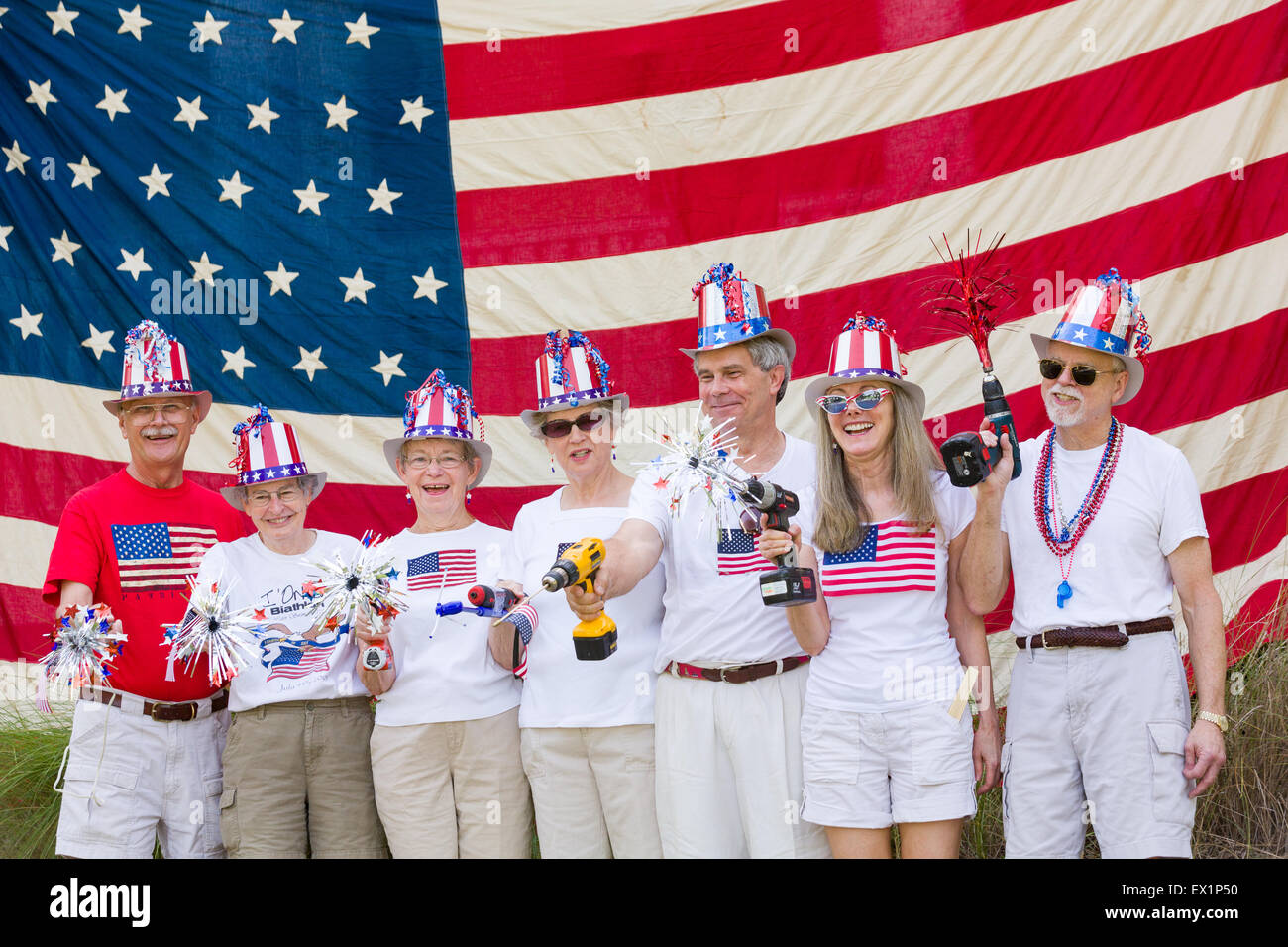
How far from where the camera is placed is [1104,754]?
3.35 meters

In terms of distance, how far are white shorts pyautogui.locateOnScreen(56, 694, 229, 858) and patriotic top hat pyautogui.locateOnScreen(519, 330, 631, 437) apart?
1.67 meters

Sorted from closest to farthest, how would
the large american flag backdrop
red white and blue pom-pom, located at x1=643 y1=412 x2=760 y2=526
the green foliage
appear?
red white and blue pom-pom, located at x1=643 y1=412 x2=760 y2=526
the green foliage
the large american flag backdrop

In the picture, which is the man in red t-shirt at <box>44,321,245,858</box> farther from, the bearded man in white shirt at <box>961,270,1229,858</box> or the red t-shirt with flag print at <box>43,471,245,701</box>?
the bearded man in white shirt at <box>961,270,1229,858</box>

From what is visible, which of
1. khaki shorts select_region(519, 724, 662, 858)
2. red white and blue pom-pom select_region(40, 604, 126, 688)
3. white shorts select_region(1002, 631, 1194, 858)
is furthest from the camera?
red white and blue pom-pom select_region(40, 604, 126, 688)

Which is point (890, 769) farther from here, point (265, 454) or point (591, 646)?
point (265, 454)

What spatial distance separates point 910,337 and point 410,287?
246 centimetres

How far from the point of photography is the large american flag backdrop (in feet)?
18.2

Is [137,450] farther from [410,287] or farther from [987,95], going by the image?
[987,95]

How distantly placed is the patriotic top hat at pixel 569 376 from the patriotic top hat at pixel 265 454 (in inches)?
36.3

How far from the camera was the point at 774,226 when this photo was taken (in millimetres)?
5801

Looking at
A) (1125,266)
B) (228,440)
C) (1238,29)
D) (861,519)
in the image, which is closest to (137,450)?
(228,440)

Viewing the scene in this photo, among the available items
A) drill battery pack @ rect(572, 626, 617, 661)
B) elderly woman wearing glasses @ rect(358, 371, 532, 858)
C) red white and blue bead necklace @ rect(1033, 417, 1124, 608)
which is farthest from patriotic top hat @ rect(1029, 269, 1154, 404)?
elderly woman wearing glasses @ rect(358, 371, 532, 858)
